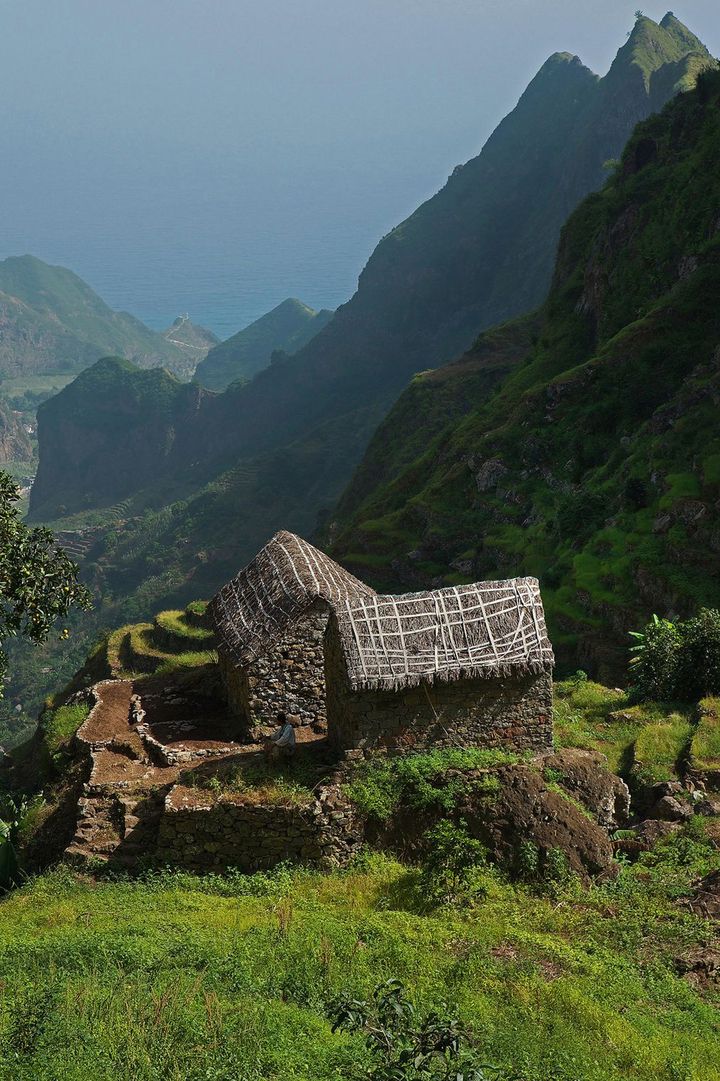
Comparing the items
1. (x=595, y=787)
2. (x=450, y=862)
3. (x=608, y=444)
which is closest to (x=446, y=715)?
(x=595, y=787)

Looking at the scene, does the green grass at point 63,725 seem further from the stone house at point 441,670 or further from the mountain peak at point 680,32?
the mountain peak at point 680,32

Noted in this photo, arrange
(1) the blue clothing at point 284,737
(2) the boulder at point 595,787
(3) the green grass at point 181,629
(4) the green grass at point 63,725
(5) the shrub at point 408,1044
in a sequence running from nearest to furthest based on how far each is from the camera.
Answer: (5) the shrub at point 408,1044
(2) the boulder at point 595,787
(1) the blue clothing at point 284,737
(4) the green grass at point 63,725
(3) the green grass at point 181,629

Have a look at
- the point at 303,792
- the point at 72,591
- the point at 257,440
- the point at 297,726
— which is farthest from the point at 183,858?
the point at 257,440

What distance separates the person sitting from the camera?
1436 centimetres

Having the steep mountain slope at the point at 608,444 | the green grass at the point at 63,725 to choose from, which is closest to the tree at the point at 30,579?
the green grass at the point at 63,725

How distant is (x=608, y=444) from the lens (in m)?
45.8

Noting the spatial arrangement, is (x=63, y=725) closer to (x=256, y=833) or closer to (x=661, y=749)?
(x=256, y=833)

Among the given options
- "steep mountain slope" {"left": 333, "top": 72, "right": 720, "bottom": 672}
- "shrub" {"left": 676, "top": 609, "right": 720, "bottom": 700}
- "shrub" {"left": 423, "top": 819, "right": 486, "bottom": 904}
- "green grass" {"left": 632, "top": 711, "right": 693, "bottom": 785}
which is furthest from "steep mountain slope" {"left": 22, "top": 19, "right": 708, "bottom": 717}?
"shrub" {"left": 423, "top": 819, "right": 486, "bottom": 904}

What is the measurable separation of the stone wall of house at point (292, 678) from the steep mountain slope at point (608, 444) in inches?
639

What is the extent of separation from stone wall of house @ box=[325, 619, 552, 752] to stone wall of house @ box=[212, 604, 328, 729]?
9.38ft

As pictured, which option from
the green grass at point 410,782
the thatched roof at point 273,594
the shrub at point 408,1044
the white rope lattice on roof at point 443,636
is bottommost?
the shrub at point 408,1044

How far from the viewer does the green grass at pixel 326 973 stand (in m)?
8.40

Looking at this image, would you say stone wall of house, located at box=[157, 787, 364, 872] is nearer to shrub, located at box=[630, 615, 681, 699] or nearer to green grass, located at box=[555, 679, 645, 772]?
green grass, located at box=[555, 679, 645, 772]

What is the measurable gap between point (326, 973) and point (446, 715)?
4741 millimetres
